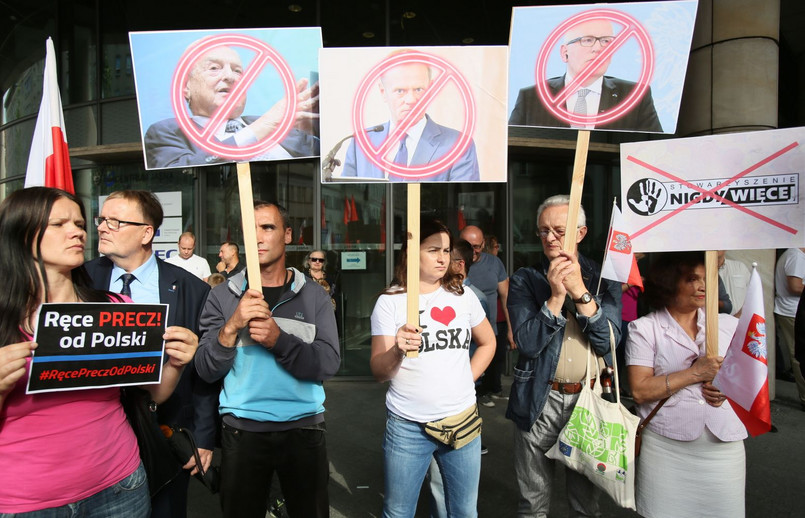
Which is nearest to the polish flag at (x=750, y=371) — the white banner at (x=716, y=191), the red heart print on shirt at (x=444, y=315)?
the white banner at (x=716, y=191)

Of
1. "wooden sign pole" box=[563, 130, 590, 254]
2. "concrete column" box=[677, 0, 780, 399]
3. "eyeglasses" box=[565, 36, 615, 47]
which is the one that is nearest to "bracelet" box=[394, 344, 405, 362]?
"wooden sign pole" box=[563, 130, 590, 254]

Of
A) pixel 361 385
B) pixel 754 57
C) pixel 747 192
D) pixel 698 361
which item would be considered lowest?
pixel 361 385

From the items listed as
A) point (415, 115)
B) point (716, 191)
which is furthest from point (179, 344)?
point (716, 191)

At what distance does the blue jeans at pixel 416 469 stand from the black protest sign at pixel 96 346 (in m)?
1.16

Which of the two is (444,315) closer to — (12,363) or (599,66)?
(599,66)

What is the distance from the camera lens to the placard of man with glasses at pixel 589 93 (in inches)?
85.0

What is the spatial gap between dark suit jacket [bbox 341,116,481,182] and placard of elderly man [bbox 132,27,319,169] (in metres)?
0.33

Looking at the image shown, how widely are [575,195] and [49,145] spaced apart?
2.56 metres

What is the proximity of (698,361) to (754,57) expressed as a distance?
17.1 feet

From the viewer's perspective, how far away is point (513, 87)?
2.19 m

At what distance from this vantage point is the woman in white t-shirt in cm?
227

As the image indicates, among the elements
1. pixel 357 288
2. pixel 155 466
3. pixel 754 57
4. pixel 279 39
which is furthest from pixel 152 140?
pixel 754 57

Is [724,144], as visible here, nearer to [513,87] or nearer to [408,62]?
[513,87]

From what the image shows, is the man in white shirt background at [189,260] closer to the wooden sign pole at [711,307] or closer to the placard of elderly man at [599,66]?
the placard of elderly man at [599,66]
